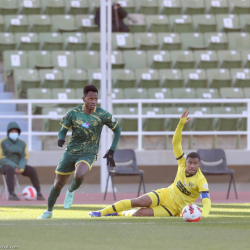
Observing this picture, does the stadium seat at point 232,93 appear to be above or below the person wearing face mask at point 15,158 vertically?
above

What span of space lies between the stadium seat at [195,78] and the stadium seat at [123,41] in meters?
2.18

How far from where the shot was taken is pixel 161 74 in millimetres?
15188

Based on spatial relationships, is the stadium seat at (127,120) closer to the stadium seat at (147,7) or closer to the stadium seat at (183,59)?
the stadium seat at (183,59)

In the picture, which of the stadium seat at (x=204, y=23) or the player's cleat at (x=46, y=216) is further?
the stadium seat at (x=204, y=23)

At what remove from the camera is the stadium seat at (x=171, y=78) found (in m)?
14.8

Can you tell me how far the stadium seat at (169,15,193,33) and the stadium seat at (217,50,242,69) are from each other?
1.78 metres

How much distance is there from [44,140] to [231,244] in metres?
8.83

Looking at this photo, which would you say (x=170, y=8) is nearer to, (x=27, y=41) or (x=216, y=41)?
(x=216, y=41)

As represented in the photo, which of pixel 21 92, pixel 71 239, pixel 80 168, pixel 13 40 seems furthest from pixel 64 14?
pixel 71 239

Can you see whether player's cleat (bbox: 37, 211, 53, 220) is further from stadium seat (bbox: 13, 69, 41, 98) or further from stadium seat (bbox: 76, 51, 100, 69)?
stadium seat (bbox: 76, 51, 100, 69)

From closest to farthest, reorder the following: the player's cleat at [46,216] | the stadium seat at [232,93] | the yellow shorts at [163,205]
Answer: the player's cleat at [46,216] < the yellow shorts at [163,205] < the stadium seat at [232,93]

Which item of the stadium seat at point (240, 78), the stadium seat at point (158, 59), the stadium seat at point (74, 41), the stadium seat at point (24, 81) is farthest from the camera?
the stadium seat at point (74, 41)

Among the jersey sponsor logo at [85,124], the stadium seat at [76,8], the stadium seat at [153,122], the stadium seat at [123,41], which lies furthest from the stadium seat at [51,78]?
the jersey sponsor logo at [85,124]

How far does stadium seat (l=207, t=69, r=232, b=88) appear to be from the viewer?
49.4 ft
